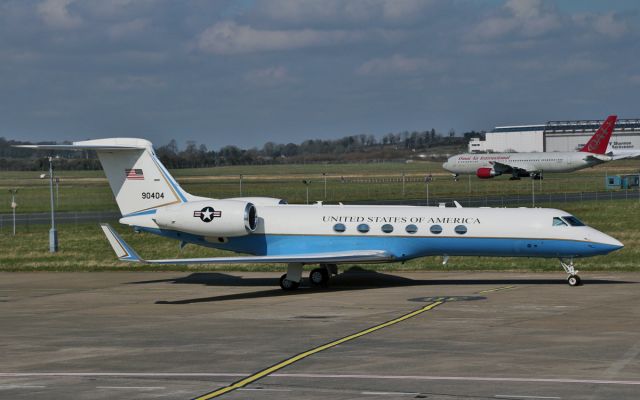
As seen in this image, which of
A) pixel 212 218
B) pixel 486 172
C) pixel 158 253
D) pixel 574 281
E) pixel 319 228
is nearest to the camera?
pixel 574 281

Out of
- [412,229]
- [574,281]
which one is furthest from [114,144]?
[574,281]

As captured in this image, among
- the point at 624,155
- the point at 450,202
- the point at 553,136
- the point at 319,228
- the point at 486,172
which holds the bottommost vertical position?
the point at 319,228

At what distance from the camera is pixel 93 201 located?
81.0 metres

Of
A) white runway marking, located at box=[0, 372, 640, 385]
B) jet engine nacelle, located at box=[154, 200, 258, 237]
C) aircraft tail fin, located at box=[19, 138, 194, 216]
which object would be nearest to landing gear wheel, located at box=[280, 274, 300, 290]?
jet engine nacelle, located at box=[154, 200, 258, 237]

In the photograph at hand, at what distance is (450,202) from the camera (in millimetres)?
70000

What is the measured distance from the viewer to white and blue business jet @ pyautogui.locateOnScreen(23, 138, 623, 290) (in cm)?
3025

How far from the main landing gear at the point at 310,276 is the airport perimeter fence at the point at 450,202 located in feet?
90.1

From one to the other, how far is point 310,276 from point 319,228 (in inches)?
80.0

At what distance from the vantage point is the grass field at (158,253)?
37.5m

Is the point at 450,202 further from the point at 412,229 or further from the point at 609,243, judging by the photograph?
the point at 609,243

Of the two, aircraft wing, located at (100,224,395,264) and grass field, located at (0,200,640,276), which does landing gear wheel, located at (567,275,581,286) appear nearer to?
grass field, located at (0,200,640,276)

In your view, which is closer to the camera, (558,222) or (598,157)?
(558,222)

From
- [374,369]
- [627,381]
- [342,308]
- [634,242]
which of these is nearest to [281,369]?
[374,369]

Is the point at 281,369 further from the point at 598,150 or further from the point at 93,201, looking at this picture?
the point at 598,150
